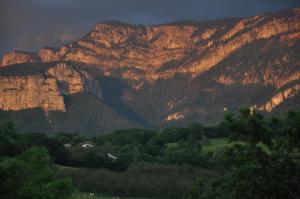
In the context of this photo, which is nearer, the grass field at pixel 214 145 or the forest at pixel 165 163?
the forest at pixel 165 163

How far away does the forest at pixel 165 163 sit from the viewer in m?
28.7

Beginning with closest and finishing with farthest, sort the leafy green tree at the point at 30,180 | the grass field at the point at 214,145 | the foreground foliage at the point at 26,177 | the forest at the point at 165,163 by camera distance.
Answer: the forest at the point at 165,163 < the leafy green tree at the point at 30,180 < the foreground foliage at the point at 26,177 < the grass field at the point at 214,145

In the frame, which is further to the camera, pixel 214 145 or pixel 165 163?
pixel 214 145

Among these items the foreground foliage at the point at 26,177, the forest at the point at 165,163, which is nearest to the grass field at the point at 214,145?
the forest at the point at 165,163

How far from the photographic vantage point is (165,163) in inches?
5022

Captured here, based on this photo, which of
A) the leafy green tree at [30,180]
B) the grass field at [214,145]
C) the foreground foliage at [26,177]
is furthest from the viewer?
the grass field at [214,145]

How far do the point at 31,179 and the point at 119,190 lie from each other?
49582mm

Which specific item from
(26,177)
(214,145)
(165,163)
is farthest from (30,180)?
(214,145)

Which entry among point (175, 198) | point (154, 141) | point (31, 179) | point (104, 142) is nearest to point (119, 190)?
point (175, 198)

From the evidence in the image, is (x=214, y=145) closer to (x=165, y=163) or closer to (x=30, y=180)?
(x=165, y=163)

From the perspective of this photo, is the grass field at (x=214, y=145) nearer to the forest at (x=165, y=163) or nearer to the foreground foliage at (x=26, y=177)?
the forest at (x=165, y=163)

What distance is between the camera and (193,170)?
387 feet

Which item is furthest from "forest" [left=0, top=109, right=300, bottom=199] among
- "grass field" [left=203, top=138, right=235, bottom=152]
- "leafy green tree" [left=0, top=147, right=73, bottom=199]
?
"grass field" [left=203, top=138, right=235, bottom=152]

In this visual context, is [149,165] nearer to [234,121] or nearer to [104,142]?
[104,142]
